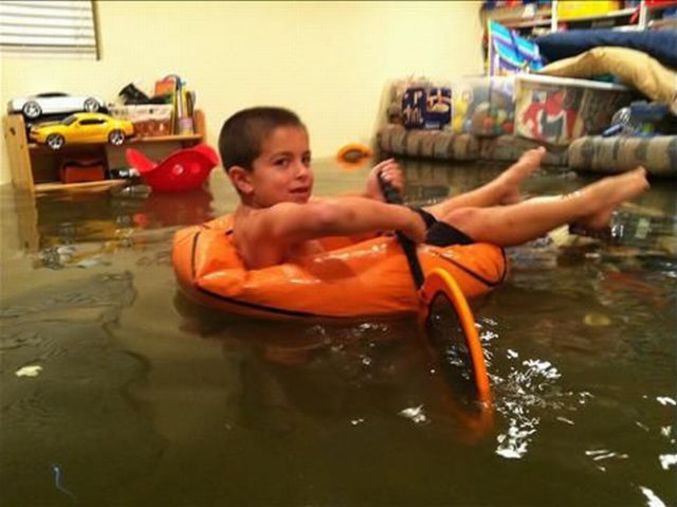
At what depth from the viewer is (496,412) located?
3.47ft

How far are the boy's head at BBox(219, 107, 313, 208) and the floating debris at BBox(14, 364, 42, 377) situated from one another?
0.59 m

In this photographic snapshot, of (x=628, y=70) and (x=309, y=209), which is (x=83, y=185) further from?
(x=628, y=70)

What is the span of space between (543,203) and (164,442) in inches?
44.0

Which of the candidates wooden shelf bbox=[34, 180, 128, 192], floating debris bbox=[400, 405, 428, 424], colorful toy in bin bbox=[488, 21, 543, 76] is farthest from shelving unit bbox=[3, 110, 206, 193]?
floating debris bbox=[400, 405, 428, 424]

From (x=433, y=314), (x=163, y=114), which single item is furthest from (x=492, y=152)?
(x=433, y=314)

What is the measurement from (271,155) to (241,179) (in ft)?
0.34

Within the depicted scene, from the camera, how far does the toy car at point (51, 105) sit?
3.93 meters

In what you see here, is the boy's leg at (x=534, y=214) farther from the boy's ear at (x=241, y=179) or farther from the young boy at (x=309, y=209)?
the boy's ear at (x=241, y=179)

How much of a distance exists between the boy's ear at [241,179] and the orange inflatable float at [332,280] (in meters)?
0.14

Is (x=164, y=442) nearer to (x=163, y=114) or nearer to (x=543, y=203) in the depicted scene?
(x=543, y=203)

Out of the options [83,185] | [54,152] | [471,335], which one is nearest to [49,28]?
[54,152]

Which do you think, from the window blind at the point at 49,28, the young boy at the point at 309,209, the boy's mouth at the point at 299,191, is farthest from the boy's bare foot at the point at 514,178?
the window blind at the point at 49,28

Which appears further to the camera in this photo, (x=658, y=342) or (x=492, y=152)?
(x=492, y=152)

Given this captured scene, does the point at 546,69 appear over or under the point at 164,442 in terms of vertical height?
over
